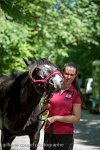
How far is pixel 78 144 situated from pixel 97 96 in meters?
14.1

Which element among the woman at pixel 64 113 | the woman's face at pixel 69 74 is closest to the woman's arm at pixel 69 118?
the woman at pixel 64 113

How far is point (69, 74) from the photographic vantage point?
534cm

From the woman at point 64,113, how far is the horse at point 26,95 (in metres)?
0.15

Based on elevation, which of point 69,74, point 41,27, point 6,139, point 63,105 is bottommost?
point 6,139

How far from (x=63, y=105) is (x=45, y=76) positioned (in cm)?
60

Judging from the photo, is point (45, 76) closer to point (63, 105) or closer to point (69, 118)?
point (63, 105)

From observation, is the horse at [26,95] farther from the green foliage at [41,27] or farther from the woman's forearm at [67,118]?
the green foliage at [41,27]

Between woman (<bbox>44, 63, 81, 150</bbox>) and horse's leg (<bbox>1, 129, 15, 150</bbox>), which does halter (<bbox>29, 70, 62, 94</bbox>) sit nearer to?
woman (<bbox>44, 63, 81, 150</bbox>)

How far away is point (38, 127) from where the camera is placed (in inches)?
270

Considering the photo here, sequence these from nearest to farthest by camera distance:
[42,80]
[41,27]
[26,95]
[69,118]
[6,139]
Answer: [69,118]
[42,80]
[26,95]
[6,139]
[41,27]

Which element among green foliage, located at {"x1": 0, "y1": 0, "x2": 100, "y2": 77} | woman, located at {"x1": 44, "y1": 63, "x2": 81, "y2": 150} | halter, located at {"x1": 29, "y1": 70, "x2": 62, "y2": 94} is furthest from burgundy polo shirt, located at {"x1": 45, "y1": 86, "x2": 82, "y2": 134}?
green foliage, located at {"x1": 0, "y1": 0, "x2": 100, "y2": 77}

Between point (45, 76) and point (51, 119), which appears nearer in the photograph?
point (51, 119)

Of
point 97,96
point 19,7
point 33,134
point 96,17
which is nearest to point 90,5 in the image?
point 96,17

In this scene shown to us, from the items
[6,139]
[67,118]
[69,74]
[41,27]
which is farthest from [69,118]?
[41,27]
